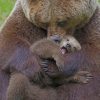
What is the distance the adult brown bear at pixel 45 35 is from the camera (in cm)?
447

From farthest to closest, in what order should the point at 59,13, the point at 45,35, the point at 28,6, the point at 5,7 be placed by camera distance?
the point at 5,7
the point at 45,35
the point at 28,6
the point at 59,13

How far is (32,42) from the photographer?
4.80 metres

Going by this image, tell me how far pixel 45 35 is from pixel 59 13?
1.25 feet

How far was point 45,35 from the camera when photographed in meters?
4.79

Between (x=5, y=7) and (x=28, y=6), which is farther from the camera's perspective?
(x=5, y=7)

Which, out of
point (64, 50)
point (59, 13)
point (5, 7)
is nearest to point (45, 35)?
point (64, 50)

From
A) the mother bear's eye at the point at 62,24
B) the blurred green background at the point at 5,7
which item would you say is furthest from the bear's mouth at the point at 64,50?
the blurred green background at the point at 5,7

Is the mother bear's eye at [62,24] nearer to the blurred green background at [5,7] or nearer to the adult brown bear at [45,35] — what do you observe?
the adult brown bear at [45,35]

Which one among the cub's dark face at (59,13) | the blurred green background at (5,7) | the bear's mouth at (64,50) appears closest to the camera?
the cub's dark face at (59,13)

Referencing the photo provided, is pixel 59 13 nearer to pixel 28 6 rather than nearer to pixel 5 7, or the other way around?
pixel 28 6

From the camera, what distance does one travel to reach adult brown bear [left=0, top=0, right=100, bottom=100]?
447cm

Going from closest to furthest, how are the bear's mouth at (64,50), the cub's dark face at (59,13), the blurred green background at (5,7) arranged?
the cub's dark face at (59,13)
the bear's mouth at (64,50)
the blurred green background at (5,7)

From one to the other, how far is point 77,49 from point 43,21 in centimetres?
39

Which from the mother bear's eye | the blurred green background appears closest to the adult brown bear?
the mother bear's eye
